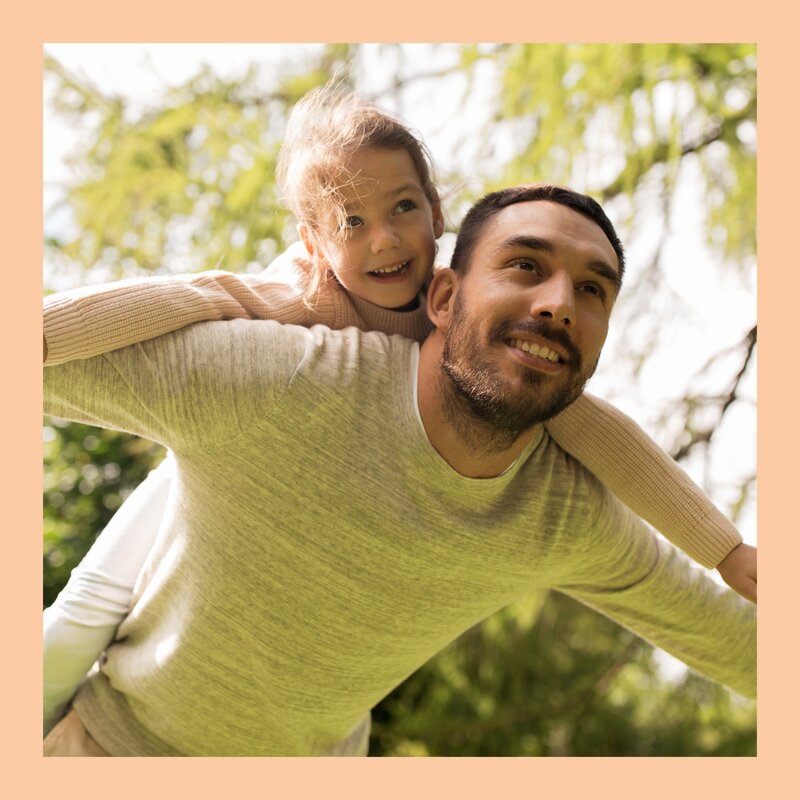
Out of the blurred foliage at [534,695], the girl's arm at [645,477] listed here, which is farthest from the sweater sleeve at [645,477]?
the blurred foliage at [534,695]

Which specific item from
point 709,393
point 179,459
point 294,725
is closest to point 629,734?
point 709,393

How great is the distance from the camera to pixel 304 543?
154cm

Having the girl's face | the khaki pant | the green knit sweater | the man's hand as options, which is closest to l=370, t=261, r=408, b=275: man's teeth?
the girl's face

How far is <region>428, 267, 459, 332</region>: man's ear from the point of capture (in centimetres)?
153

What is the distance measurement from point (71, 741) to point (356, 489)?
29.6 inches

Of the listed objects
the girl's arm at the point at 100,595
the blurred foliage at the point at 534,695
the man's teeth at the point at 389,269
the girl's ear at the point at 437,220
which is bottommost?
the blurred foliage at the point at 534,695

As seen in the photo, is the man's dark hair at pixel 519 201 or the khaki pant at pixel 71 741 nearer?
the man's dark hair at pixel 519 201

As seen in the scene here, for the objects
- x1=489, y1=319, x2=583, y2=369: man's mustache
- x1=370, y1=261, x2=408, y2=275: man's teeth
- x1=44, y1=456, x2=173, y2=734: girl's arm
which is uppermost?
x1=370, y1=261, x2=408, y2=275: man's teeth

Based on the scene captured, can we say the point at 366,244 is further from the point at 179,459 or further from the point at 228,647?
the point at 228,647

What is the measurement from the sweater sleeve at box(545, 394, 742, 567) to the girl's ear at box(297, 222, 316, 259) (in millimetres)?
473

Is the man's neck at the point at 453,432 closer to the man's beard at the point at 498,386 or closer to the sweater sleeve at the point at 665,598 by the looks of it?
the man's beard at the point at 498,386

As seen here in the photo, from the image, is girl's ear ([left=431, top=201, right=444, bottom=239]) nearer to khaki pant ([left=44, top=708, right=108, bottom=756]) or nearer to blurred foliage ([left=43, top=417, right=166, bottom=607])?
khaki pant ([left=44, top=708, right=108, bottom=756])

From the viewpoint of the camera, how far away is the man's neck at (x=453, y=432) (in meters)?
1.49

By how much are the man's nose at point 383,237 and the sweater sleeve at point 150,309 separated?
134mm
